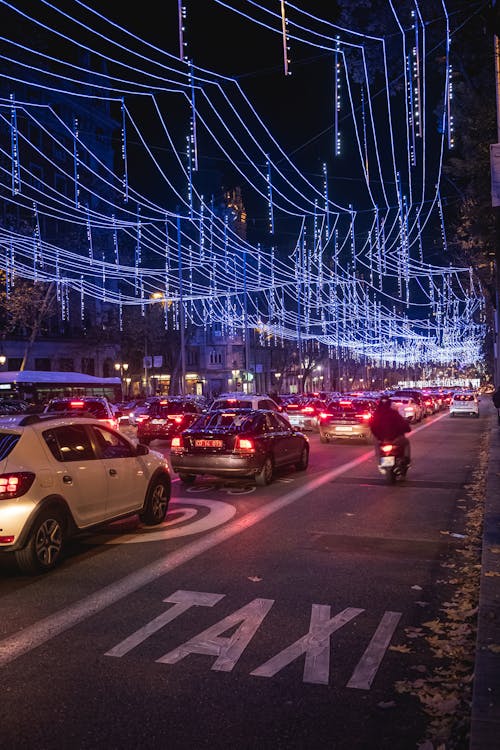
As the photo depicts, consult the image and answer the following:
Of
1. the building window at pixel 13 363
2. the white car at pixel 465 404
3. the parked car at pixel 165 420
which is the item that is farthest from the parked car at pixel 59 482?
the building window at pixel 13 363

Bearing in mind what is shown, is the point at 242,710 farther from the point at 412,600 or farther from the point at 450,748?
the point at 412,600

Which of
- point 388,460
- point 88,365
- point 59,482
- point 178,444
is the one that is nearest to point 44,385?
point 88,365

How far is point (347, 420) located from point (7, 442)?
16.9 meters

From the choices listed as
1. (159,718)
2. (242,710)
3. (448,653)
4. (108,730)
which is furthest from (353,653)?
(108,730)

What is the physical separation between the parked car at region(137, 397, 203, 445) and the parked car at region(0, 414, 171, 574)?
13644mm

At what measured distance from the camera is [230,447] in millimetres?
12828

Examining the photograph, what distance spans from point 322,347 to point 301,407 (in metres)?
64.3

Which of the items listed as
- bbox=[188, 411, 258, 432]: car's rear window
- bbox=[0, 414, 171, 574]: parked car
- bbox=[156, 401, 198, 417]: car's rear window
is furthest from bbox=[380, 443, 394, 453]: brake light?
bbox=[156, 401, 198, 417]: car's rear window

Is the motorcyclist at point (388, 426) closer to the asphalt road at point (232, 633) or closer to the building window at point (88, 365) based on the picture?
the asphalt road at point (232, 633)

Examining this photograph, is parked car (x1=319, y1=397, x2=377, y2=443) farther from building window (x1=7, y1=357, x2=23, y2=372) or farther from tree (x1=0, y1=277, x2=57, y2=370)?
building window (x1=7, y1=357, x2=23, y2=372)

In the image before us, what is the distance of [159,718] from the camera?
4.00 metres

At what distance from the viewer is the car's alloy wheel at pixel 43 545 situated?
22.7 feet

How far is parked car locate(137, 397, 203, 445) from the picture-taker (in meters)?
23.0

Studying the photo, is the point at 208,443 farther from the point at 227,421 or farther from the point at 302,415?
the point at 302,415
